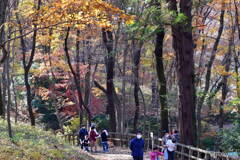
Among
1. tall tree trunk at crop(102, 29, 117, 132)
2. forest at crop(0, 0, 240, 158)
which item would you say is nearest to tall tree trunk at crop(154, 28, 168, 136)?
forest at crop(0, 0, 240, 158)

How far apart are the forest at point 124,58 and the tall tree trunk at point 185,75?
0.04 metres

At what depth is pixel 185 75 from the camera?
48.5ft

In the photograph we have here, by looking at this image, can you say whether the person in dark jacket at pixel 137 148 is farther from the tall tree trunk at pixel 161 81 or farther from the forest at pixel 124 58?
the tall tree trunk at pixel 161 81

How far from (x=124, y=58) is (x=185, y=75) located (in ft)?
37.2

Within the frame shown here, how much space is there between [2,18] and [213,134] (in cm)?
2344

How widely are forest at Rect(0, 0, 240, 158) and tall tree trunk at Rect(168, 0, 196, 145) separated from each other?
39 millimetres

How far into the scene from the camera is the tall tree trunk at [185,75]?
14.6m

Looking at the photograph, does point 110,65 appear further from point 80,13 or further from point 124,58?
point 80,13

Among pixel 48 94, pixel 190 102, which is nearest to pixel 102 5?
Result: pixel 190 102

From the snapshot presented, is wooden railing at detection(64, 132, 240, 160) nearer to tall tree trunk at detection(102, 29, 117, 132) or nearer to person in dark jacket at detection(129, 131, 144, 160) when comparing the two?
tall tree trunk at detection(102, 29, 117, 132)

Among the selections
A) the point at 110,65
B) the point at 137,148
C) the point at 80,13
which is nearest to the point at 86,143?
the point at 110,65

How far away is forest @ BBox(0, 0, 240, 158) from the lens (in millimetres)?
11453

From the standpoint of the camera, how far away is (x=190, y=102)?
1492 centimetres

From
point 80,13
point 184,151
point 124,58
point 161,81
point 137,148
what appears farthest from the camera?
point 124,58
